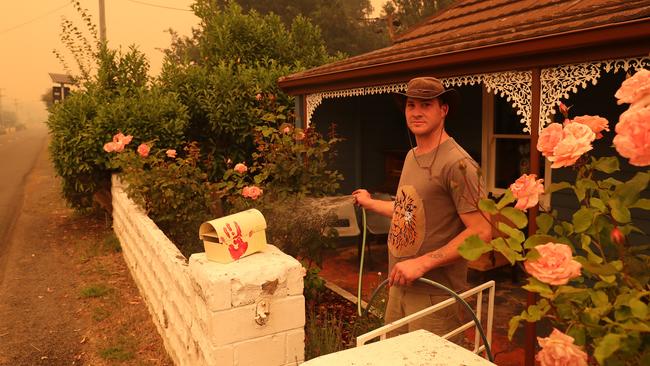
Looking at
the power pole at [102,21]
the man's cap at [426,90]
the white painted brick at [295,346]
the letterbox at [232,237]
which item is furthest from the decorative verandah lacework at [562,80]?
the power pole at [102,21]

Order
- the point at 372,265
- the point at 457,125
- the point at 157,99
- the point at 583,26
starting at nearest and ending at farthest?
the point at 583,26 < the point at 372,265 < the point at 457,125 < the point at 157,99

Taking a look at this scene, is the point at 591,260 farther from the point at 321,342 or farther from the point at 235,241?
the point at 321,342

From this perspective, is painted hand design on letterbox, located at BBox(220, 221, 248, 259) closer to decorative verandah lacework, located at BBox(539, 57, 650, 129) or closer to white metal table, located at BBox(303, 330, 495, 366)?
white metal table, located at BBox(303, 330, 495, 366)

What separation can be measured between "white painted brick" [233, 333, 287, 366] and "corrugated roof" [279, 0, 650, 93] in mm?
2913

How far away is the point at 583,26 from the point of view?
12.1 feet

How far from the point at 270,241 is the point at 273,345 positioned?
6.36ft

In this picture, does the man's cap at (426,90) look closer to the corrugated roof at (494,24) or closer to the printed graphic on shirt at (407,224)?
the printed graphic on shirt at (407,224)

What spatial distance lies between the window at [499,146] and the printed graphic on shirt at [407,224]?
4979mm

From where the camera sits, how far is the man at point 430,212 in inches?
99.3

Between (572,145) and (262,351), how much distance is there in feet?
6.51

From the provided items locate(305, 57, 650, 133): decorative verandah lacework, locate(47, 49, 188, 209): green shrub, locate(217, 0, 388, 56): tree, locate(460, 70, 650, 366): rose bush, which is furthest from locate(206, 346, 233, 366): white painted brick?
locate(217, 0, 388, 56): tree

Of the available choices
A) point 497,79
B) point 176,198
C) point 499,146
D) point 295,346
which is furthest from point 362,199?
point 499,146

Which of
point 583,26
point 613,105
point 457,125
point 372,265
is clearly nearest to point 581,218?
point 583,26

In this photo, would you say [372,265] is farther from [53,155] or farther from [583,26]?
[53,155]
